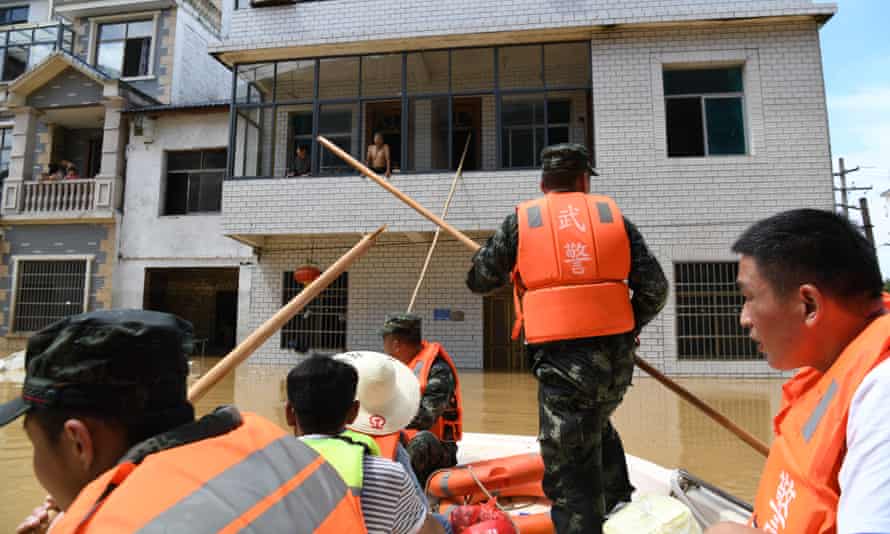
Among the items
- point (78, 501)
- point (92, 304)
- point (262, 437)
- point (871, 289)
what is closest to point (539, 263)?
point (871, 289)

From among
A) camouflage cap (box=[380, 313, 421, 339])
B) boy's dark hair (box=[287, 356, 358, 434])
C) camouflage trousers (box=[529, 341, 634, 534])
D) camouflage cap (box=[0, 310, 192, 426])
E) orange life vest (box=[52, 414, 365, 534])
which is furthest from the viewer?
camouflage cap (box=[380, 313, 421, 339])

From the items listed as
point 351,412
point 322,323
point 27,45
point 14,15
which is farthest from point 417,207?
point 14,15

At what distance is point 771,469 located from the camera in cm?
131

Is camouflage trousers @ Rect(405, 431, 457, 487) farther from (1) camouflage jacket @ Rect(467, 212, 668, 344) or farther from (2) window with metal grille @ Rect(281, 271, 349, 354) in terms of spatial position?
(2) window with metal grille @ Rect(281, 271, 349, 354)

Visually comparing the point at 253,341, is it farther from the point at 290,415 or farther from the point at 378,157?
the point at 378,157

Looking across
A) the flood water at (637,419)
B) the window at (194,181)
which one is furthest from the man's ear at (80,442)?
the window at (194,181)

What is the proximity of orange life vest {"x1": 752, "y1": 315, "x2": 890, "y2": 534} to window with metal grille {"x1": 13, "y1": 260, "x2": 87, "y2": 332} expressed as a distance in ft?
52.7

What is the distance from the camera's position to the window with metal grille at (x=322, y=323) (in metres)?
11.5

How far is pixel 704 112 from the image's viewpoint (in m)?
9.96

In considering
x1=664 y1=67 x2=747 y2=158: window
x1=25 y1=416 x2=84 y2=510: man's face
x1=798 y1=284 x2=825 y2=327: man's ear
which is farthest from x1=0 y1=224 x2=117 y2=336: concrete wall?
x1=798 y1=284 x2=825 y2=327: man's ear

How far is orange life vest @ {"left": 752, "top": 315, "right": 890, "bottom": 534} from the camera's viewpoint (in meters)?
0.96

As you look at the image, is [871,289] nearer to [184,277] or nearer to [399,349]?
[399,349]

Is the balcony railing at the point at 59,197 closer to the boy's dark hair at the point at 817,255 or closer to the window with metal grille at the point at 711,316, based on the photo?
the window with metal grille at the point at 711,316

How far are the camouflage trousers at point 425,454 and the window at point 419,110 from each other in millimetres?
8638
